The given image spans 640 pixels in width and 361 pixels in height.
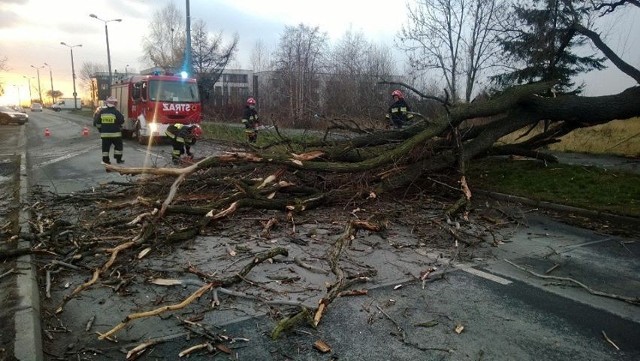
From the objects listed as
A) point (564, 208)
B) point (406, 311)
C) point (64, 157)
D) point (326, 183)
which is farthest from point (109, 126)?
point (564, 208)

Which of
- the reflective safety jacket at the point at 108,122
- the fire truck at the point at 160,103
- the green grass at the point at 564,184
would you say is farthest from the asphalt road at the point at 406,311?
the fire truck at the point at 160,103

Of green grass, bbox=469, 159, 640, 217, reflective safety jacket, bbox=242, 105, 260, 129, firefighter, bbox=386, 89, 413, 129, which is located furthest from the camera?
reflective safety jacket, bbox=242, 105, 260, 129

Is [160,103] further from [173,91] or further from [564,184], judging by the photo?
[564,184]

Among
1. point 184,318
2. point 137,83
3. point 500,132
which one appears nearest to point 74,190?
point 184,318

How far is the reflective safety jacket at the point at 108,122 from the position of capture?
11.3m

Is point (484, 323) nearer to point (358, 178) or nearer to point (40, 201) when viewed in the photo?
point (358, 178)

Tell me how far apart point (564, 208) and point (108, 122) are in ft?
35.1

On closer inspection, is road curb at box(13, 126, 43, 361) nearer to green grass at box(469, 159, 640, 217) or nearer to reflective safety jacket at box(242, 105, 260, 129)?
green grass at box(469, 159, 640, 217)

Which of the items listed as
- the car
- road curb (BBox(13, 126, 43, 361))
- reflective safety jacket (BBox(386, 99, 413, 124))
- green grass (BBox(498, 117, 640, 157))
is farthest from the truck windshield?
the car

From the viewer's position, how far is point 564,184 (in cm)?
802

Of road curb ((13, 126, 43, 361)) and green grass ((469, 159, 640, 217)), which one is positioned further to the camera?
green grass ((469, 159, 640, 217))

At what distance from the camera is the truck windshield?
663 inches

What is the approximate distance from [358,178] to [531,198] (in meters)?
3.10

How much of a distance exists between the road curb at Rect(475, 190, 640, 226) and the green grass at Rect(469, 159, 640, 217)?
0.08m
